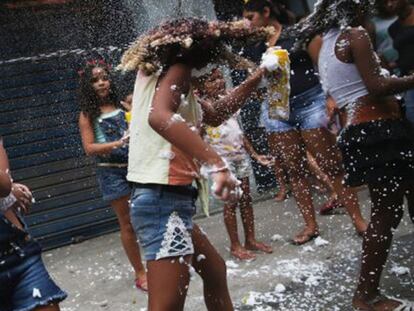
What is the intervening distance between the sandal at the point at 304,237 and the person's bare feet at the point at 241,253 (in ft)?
1.31

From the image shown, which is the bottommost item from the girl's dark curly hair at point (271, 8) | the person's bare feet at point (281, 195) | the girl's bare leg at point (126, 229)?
the person's bare feet at point (281, 195)

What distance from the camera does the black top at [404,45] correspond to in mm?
4664

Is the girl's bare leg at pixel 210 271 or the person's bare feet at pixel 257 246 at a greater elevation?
the girl's bare leg at pixel 210 271

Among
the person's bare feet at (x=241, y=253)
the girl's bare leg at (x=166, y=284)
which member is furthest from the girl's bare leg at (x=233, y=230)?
the girl's bare leg at (x=166, y=284)

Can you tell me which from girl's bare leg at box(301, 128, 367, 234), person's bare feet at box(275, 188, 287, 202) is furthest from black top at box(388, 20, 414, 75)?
person's bare feet at box(275, 188, 287, 202)

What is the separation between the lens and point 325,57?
11.5ft

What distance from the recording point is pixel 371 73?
321 cm

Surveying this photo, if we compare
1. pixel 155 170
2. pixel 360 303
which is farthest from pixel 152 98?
pixel 360 303

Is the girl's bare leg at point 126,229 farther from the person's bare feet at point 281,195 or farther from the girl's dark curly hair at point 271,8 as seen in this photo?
the person's bare feet at point 281,195

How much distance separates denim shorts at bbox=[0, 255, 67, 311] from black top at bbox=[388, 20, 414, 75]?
335 centimetres

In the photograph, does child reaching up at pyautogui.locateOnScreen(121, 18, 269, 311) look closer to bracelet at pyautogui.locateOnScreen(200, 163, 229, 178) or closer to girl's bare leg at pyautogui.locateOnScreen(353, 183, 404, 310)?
bracelet at pyautogui.locateOnScreen(200, 163, 229, 178)

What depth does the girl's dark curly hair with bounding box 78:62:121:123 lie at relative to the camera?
458cm

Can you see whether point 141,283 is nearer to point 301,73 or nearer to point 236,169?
point 236,169

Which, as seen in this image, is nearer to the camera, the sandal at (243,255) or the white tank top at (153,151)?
the white tank top at (153,151)
